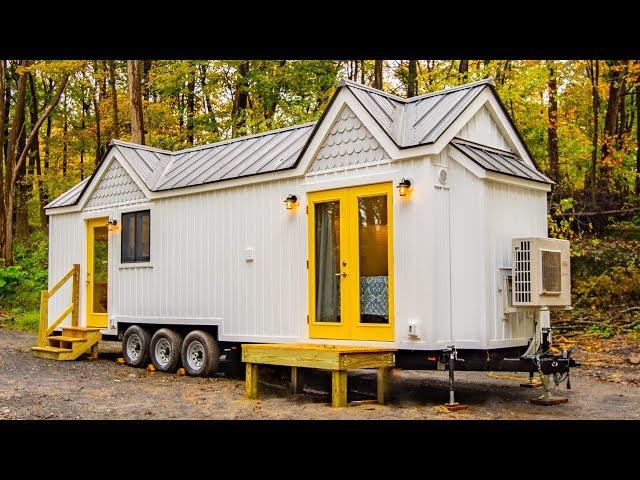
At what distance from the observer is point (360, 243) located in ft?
30.2

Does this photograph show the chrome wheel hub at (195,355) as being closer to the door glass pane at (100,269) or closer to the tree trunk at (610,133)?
the door glass pane at (100,269)

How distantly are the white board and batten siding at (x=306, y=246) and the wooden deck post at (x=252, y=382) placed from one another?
77cm

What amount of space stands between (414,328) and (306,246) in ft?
6.83

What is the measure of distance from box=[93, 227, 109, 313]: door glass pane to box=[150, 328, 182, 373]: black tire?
195 cm

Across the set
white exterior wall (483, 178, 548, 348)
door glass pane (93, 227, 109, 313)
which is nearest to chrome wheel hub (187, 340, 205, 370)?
door glass pane (93, 227, 109, 313)

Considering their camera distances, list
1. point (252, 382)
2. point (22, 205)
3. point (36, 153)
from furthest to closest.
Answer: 1. point (36, 153)
2. point (22, 205)
3. point (252, 382)

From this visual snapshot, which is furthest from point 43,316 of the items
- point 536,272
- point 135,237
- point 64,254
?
point 536,272

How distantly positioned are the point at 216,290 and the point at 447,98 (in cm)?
435

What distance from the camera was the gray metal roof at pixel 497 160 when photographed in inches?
346

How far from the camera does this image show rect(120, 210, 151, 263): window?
→ 12.5 metres

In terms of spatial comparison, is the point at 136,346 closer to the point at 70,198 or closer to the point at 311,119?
the point at 70,198

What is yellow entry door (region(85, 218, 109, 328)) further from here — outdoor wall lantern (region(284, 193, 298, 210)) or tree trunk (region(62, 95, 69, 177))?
tree trunk (region(62, 95, 69, 177))
